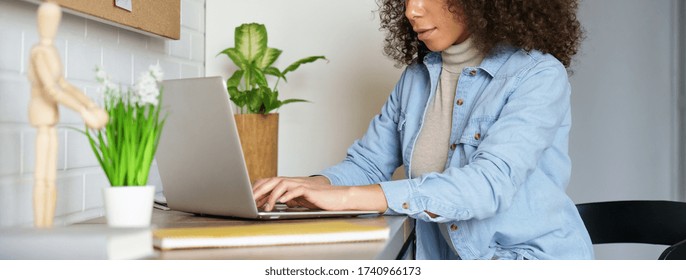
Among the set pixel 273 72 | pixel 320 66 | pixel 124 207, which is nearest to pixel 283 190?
pixel 124 207

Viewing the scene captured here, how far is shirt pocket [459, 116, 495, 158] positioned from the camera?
150cm

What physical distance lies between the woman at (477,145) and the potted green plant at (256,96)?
323mm

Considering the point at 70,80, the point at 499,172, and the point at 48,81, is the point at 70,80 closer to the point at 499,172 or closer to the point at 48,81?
the point at 48,81

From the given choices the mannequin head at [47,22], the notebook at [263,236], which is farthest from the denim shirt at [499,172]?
the mannequin head at [47,22]

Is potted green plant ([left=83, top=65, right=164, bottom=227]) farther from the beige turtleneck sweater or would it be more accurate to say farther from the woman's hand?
the beige turtleneck sweater

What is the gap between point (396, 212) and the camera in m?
1.30

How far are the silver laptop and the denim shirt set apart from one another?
13 cm

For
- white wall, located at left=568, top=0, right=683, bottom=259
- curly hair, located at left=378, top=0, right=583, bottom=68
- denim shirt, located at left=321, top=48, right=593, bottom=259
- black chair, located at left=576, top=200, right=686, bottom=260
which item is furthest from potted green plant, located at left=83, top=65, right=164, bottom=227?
white wall, located at left=568, top=0, right=683, bottom=259

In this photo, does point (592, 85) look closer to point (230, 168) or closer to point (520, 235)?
point (520, 235)

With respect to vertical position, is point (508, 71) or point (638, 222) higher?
point (508, 71)
